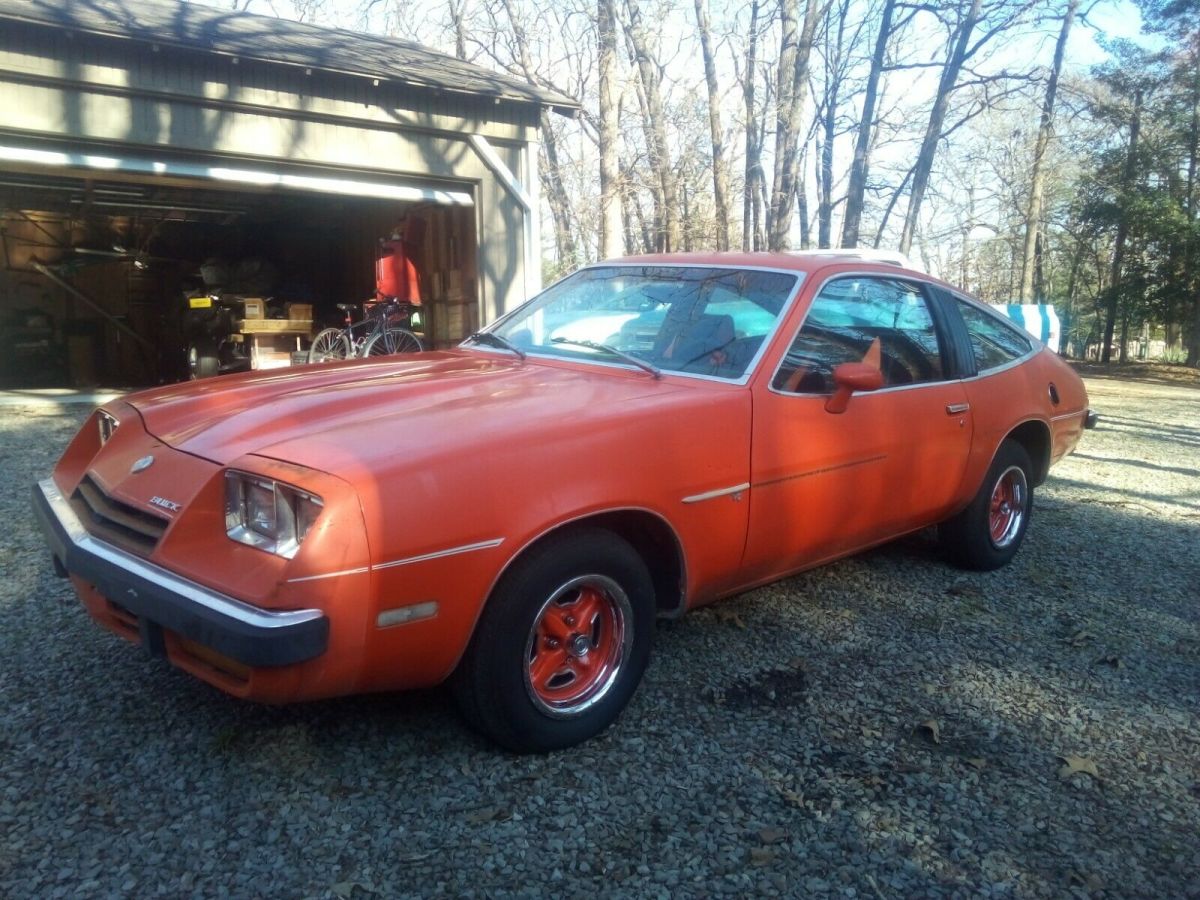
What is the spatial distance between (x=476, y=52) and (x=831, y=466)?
21.0 metres

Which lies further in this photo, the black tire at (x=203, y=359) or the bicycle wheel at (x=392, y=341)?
the black tire at (x=203, y=359)

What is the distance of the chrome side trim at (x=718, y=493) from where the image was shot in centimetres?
310

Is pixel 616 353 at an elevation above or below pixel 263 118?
below

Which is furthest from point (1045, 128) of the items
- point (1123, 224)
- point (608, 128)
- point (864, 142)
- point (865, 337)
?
point (865, 337)

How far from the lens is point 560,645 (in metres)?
2.91

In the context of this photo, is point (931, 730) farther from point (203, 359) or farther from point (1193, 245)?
point (1193, 245)

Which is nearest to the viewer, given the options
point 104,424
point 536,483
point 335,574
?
point 335,574

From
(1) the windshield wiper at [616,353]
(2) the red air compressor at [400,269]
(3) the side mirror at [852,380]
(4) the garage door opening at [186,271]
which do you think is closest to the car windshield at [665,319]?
(1) the windshield wiper at [616,353]

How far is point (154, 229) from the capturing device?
15922 mm

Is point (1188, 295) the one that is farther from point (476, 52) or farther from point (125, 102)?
point (125, 102)

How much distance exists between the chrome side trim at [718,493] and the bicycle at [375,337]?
828cm

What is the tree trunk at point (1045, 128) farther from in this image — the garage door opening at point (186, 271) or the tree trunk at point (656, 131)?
the garage door opening at point (186, 271)

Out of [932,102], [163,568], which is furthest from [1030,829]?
[932,102]

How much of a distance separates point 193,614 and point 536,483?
37.0 inches
